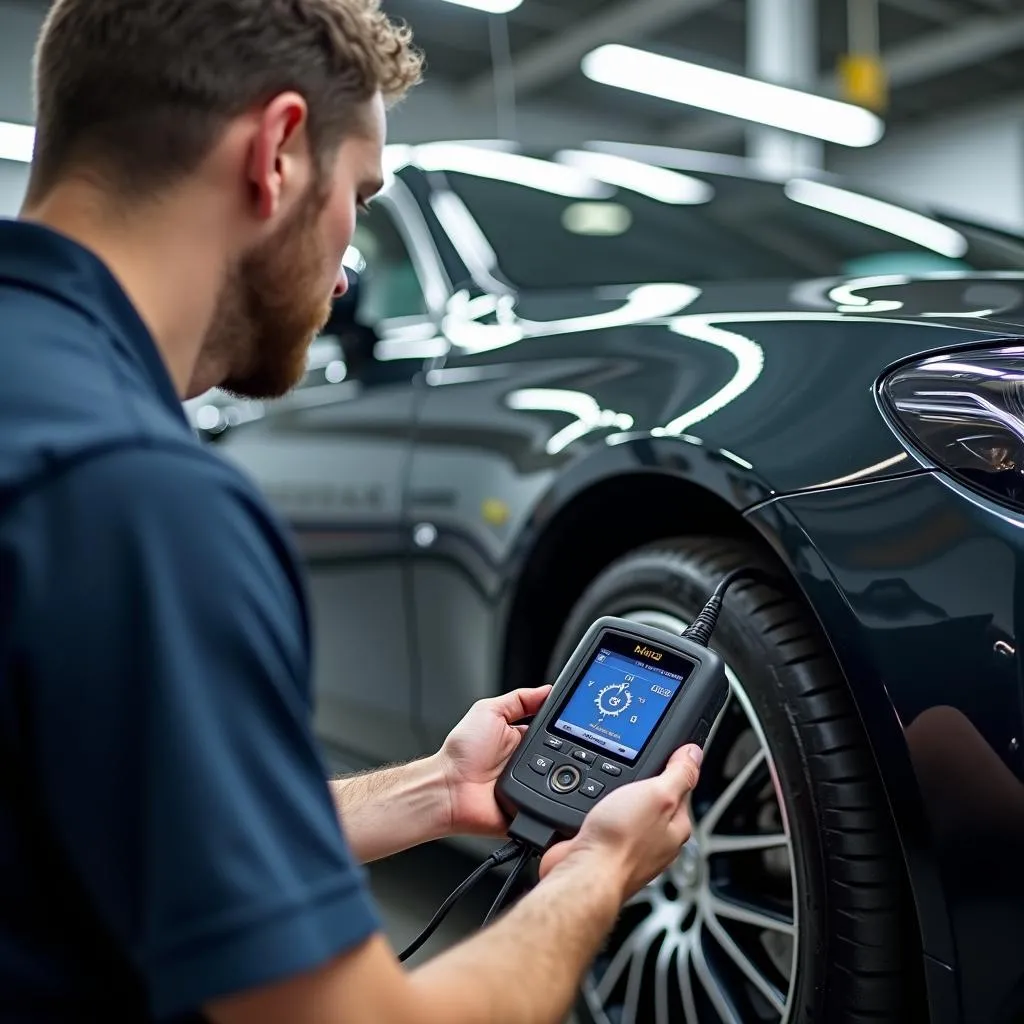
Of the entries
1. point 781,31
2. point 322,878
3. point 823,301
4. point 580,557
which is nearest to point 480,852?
point 580,557

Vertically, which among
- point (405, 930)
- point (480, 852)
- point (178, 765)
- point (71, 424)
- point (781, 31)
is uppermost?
point (781, 31)

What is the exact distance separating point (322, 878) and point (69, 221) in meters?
0.42

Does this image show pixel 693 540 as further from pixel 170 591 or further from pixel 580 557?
pixel 170 591

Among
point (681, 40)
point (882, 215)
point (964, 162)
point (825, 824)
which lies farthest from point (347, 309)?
point (964, 162)

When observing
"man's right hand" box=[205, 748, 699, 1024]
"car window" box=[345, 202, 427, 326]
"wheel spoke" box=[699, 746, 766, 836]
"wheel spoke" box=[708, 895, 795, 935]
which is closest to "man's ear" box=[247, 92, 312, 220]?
"man's right hand" box=[205, 748, 699, 1024]

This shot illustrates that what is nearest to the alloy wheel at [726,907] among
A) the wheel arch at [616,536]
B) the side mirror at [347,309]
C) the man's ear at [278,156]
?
the wheel arch at [616,536]

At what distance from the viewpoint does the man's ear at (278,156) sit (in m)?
0.73

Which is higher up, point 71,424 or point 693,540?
point 71,424

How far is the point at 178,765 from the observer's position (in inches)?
19.9

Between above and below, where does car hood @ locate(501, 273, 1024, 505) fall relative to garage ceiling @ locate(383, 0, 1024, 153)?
below

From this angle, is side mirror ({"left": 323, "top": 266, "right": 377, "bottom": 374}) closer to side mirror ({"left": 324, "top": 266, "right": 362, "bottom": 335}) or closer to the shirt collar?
side mirror ({"left": 324, "top": 266, "right": 362, "bottom": 335})

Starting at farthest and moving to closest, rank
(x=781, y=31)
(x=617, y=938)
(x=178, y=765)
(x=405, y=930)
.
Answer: (x=781, y=31) < (x=405, y=930) < (x=617, y=938) < (x=178, y=765)

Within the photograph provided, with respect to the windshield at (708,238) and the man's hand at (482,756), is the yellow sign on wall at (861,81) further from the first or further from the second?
the man's hand at (482,756)

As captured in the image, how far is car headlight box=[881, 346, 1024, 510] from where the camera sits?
100 cm
